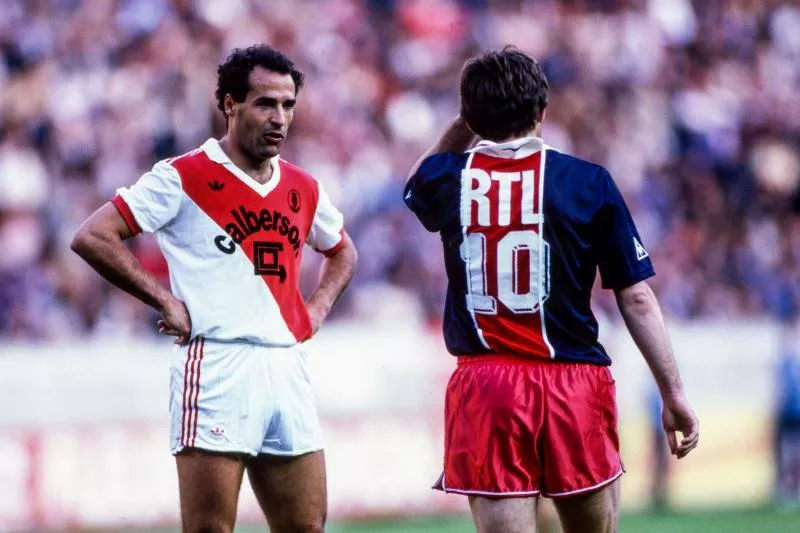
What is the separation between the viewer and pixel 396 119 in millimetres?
16719

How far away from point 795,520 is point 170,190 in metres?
7.48

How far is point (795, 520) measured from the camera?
483 inches

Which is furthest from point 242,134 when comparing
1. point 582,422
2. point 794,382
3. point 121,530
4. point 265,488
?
point 794,382

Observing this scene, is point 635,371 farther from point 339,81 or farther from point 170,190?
point 170,190

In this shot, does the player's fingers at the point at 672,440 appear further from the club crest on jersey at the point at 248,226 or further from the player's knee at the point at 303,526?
the club crest on jersey at the point at 248,226

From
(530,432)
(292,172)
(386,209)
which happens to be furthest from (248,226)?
(386,209)

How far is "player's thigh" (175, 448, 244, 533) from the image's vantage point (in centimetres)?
616

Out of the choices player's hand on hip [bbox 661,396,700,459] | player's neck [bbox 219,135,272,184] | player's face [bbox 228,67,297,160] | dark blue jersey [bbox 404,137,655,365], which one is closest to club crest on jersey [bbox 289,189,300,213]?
player's neck [bbox 219,135,272,184]

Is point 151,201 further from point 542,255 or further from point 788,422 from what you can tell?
point 788,422

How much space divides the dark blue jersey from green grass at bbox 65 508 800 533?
6.17m

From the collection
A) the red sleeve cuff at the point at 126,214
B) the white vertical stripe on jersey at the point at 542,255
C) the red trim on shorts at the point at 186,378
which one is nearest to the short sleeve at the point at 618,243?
the white vertical stripe on jersey at the point at 542,255

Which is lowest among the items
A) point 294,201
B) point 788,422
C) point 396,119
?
point 788,422

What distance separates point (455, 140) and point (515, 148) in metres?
0.31

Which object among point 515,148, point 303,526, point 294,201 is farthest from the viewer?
point 294,201
